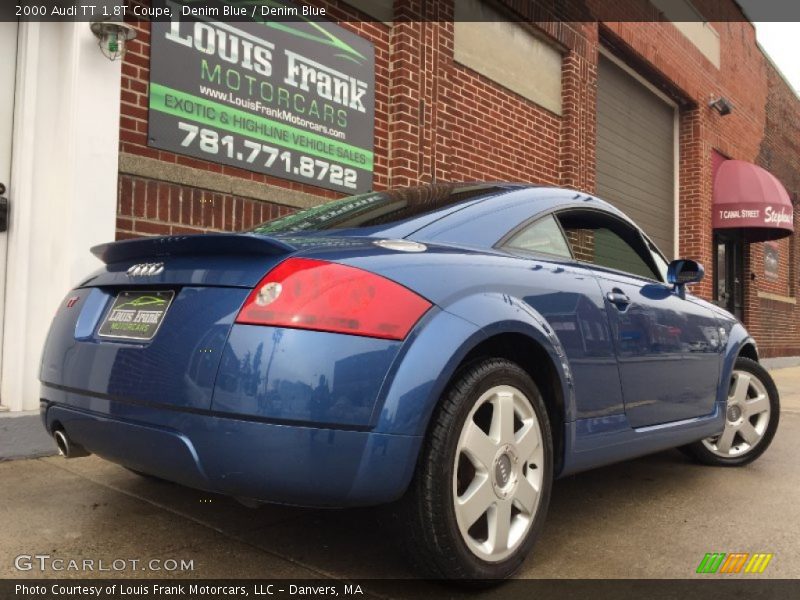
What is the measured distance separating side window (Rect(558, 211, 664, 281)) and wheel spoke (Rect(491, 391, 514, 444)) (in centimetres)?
106

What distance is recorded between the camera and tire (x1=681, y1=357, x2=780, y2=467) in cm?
417

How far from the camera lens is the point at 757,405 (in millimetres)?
4246

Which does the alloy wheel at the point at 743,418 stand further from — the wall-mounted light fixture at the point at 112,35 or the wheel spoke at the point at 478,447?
the wall-mounted light fixture at the point at 112,35

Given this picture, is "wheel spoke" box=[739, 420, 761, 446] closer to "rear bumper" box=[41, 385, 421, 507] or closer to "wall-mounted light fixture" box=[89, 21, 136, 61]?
"rear bumper" box=[41, 385, 421, 507]

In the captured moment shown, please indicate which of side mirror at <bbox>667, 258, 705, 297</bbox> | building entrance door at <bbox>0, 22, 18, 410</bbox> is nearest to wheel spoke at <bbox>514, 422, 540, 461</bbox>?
side mirror at <bbox>667, 258, 705, 297</bbox>

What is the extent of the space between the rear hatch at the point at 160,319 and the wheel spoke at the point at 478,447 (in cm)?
78

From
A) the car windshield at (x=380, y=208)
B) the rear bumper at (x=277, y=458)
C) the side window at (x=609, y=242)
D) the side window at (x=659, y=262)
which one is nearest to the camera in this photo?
the rear bumper at (x=277, y=458)

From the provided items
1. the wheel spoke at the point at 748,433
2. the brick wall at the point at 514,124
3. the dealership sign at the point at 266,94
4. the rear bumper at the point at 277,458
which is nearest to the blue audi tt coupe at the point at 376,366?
the rear bumper at the point at 277,458

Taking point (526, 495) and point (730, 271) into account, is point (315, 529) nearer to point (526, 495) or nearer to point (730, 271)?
point (526, 495)

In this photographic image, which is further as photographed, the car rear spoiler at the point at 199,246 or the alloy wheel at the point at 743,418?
the alloy wheel at the point at 743,418

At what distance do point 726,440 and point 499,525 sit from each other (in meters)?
2.48

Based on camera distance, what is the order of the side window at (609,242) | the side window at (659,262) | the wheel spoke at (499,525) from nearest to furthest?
1. the wheel spoke at (499,525)
2. the side window at (609,242)
3. the side window at (659,262)

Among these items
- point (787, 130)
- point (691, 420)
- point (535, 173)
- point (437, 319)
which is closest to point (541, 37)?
point (535, 173)

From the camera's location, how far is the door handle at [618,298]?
300 centimetres
